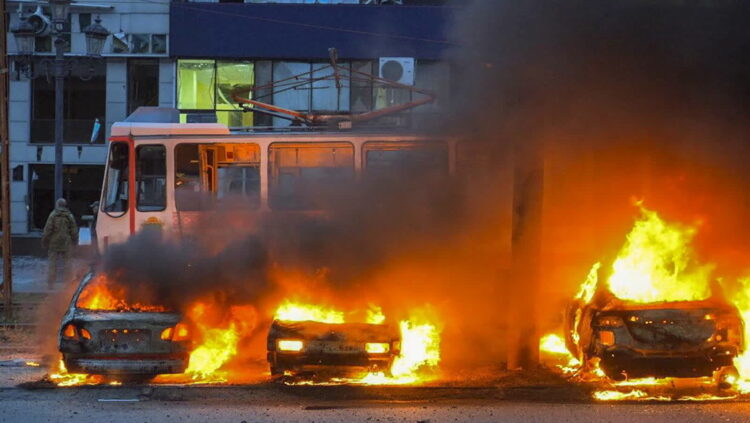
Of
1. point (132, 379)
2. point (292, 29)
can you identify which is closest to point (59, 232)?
point (132, 379)

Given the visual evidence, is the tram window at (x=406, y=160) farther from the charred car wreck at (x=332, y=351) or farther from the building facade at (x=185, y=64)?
the building facade at (x=185, y=64)

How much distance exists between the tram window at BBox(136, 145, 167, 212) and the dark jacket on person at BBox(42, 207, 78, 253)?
405cm

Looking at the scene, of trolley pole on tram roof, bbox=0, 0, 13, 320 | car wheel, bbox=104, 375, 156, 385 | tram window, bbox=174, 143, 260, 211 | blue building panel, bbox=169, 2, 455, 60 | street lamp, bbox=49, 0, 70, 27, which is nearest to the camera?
car wheel, bbox=104, 375, 156, 385

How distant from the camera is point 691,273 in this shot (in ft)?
25.1

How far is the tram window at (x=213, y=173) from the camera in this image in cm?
1035

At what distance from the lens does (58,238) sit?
1373cm

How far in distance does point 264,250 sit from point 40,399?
282 cm

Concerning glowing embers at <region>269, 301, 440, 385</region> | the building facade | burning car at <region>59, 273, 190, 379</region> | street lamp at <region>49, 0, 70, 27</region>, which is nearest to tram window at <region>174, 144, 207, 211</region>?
glowing embers at <region>269, 301, 440, 385</region>

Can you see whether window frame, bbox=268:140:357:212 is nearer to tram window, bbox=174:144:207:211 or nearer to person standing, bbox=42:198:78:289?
tram window, bbox=174:144:207:211

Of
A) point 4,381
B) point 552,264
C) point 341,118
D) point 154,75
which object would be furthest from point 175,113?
point 154,75

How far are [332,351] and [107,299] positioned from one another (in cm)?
246

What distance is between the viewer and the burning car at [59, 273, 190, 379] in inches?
278

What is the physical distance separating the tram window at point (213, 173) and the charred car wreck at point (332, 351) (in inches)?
143

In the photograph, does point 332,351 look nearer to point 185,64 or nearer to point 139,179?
point 139,179
